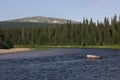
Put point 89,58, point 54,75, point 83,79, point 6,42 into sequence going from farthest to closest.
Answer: point 6,42
point 89,58
point 54,75
point 83,79

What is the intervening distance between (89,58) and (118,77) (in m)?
48.8

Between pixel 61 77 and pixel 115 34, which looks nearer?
pixel 61 77

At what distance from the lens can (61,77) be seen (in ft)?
194

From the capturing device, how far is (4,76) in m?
62.0

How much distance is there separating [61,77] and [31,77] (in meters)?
5.22

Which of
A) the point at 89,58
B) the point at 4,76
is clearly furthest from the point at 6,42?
the point at 4,76

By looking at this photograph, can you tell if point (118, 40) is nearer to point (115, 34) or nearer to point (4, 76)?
point (115, 34)

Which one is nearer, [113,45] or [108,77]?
[108,77]

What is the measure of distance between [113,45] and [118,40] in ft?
13.3

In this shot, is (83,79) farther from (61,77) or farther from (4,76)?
(4,76)

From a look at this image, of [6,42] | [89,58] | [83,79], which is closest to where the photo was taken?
[83,79]

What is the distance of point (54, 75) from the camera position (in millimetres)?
61781

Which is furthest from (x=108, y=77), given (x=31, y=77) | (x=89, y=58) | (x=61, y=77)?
(x=89, y=58)

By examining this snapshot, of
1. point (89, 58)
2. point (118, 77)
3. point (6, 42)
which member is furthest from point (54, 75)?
point (6, 42)
